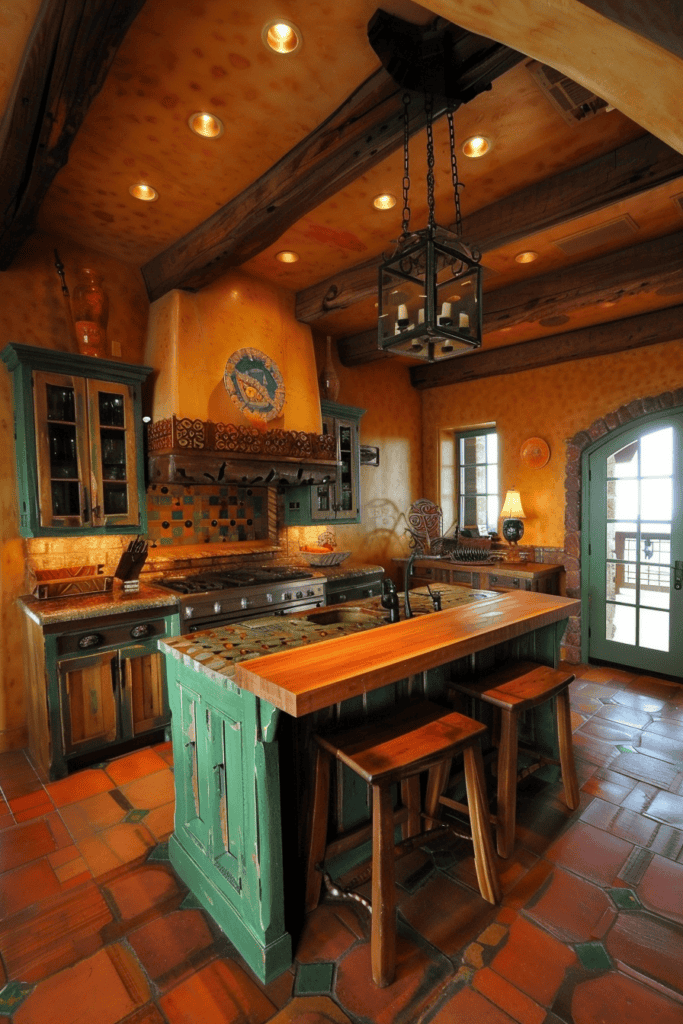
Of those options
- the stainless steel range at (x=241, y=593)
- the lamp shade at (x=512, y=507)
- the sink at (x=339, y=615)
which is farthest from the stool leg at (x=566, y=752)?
the lamp shade at (x=512, y=507)

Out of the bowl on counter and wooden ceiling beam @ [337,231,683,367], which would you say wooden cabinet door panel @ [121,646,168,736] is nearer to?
the bowl on counter

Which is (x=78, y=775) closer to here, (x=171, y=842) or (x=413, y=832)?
(x=171, y=842)

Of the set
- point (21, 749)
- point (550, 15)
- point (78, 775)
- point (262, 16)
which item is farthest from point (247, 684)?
point (21, 749)

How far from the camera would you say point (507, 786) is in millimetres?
2127

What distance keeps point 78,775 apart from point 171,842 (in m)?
1.14

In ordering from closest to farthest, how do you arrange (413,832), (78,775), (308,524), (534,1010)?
(534,1010) → (413,832) → (78,775) → (308,524)

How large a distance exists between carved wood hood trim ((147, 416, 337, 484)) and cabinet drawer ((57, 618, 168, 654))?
1.01 m

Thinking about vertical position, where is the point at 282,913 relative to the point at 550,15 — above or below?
below

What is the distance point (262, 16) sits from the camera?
1.79m

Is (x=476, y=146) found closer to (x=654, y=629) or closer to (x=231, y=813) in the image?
(x=231, y=813)

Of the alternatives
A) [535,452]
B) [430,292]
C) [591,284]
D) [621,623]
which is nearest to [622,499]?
[535,452]

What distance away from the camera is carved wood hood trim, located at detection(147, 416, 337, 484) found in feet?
11.2

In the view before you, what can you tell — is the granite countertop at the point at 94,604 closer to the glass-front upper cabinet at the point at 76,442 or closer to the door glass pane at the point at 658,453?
the glass-front upper cabinet at the point at 76,442

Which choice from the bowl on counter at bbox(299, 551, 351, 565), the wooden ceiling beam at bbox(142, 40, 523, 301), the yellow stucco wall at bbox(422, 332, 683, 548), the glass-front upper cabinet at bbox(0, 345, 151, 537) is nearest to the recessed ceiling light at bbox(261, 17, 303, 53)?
the wooden ceiling beam at bbox(142, 40, 523, 301)
